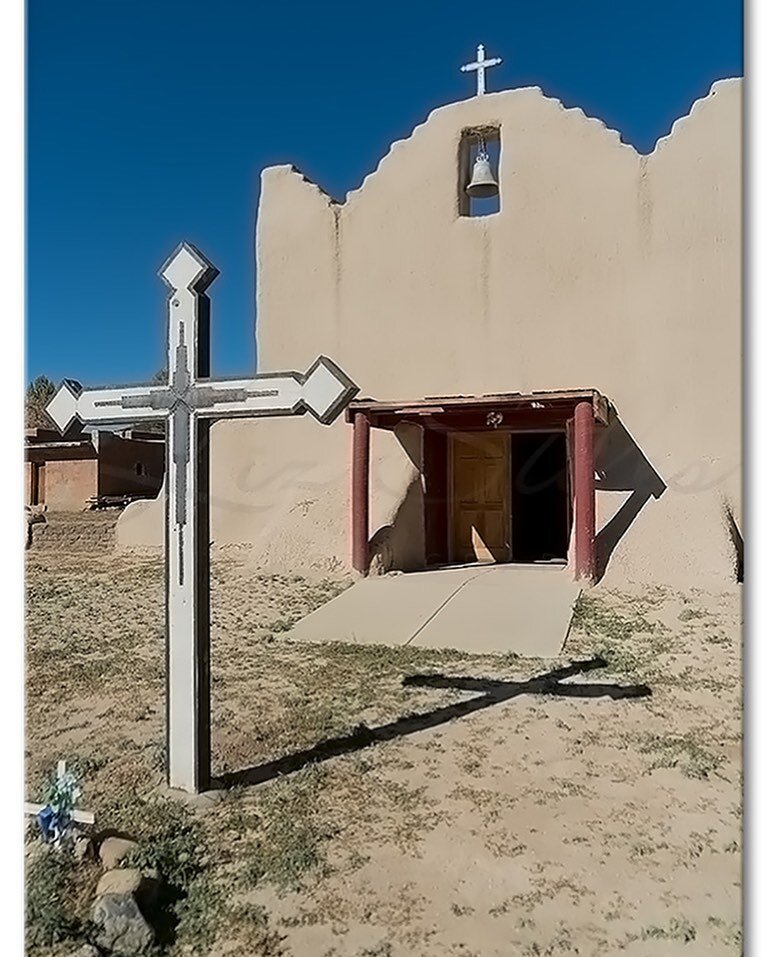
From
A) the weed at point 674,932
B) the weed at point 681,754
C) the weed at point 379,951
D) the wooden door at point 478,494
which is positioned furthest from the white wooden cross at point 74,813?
the wooden door at point 478,494

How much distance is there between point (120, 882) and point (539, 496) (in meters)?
8.24

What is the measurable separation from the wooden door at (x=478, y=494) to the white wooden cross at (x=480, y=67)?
346cm

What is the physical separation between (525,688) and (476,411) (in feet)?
11.5

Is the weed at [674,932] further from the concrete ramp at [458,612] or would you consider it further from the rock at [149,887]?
the concrete ramp at [458,612]

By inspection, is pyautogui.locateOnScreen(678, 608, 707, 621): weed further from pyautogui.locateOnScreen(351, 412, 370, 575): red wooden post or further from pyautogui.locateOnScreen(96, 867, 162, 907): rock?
pyautogui.locateOnScreen(96, 867, 162, 907): rock

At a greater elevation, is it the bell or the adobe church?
the bell

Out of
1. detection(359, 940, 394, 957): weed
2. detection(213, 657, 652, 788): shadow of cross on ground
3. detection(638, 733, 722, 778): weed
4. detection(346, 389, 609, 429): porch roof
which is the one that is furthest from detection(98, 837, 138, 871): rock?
detection(346, 389, 609, 429): porch roof

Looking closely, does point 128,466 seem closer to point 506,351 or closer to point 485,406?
point 506,351

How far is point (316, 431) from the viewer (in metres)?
8.69

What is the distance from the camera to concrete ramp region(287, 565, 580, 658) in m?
5.00

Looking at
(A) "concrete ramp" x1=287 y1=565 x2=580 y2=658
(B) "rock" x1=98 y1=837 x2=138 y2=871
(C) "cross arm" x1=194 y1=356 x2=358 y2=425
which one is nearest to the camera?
(B) "rock" x1=98 y1=837 x2=138 y2=871

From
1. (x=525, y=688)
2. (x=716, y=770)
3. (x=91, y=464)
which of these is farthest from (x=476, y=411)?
(x=91, y=464)
